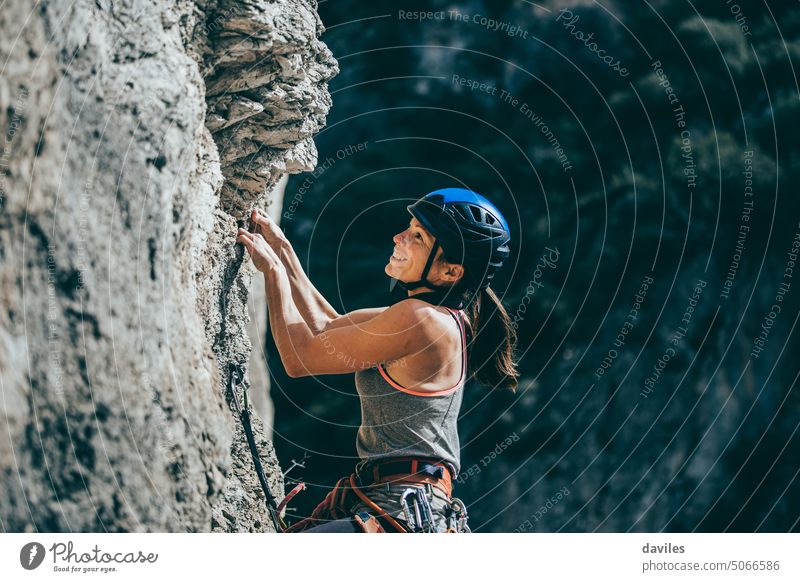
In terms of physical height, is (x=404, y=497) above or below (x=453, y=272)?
below

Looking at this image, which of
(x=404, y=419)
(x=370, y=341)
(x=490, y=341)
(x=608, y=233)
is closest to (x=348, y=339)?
(x=370, y=341)

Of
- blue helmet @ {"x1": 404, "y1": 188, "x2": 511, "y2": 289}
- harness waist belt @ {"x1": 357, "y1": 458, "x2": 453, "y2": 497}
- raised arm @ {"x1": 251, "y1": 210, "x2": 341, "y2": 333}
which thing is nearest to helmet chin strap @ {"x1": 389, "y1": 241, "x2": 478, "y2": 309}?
blue helmet @ {"x1": 404, "y1": 188, "x2": 511, "y2": 289}

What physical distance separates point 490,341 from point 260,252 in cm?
137

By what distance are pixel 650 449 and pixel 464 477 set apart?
88.3 inches

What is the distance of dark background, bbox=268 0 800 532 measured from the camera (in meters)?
10.4

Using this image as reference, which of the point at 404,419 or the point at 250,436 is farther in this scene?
the point at 250,436

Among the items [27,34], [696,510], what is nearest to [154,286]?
[27,34]

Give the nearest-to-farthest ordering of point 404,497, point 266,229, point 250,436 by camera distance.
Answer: point 404,497
point 250,436
point 266,229

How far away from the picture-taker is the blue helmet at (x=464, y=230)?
15.7ft

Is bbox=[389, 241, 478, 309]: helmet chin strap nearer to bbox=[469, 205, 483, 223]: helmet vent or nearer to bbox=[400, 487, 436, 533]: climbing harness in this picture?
bbox=[469, 205, 483, 223]: helmet vent

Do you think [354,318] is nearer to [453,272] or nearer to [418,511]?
[453,272]

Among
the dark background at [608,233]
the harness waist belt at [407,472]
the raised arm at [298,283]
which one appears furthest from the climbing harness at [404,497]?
the dark background at [608,233]
